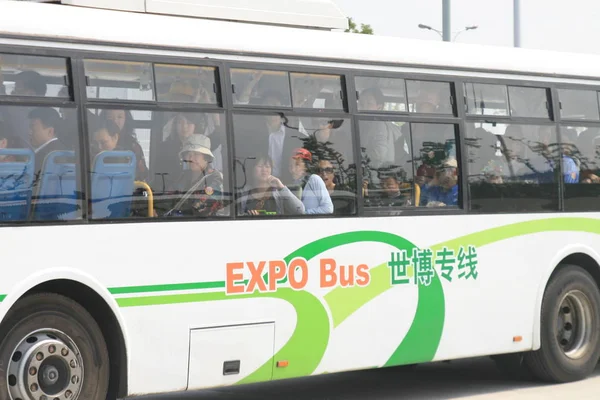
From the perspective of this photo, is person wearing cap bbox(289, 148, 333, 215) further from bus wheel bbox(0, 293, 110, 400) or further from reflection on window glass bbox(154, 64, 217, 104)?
bus wheel bbox(0, 293, 110, 400)

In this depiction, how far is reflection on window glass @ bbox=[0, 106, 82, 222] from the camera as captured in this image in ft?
28.2

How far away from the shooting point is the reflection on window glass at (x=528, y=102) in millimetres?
12469

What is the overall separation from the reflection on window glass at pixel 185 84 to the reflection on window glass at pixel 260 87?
219 mm

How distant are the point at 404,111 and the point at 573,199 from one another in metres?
2.43

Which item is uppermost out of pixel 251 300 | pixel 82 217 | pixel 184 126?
pixel 184 126

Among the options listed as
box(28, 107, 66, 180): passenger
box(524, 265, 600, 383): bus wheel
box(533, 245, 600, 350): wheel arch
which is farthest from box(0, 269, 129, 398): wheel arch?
box(524, 265, 600, 383): bus wheel

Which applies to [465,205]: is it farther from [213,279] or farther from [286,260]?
[213,279]

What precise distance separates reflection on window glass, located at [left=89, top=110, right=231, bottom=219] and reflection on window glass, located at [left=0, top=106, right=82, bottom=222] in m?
0.18

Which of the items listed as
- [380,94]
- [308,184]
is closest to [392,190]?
[380,94]

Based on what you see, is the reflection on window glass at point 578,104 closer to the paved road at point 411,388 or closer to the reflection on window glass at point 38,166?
the paved road at point 411,388

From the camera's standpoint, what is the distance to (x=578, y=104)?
13.2 meters

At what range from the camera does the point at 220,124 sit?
32.6 feet

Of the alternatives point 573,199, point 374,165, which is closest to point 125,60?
point 374,165

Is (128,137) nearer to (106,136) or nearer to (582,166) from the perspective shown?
(106,136)
